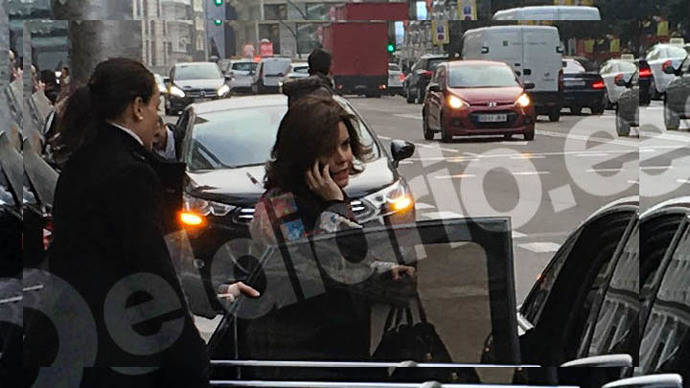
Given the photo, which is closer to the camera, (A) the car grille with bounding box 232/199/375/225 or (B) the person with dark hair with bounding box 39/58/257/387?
(B) the person with dark hair with bounding box 39/58/257/387

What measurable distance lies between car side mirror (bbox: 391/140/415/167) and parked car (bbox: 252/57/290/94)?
0.37 m

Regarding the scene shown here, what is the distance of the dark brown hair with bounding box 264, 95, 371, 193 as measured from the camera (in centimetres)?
328

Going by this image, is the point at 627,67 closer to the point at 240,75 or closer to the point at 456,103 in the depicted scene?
the point at 456,103

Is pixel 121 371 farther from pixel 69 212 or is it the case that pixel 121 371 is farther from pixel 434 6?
pixel 434 6

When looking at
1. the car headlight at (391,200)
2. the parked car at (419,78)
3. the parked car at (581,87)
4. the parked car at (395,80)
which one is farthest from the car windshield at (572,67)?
the car headlight at (391,200)

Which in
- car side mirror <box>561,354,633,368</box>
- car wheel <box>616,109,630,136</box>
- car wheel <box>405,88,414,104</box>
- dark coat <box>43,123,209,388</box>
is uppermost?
car wheel <box>405,88,414,104</box>

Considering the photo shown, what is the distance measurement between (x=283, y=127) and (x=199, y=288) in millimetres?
488

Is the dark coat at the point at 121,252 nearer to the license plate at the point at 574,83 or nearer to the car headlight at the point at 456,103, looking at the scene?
the car headlight at the point at 456,103

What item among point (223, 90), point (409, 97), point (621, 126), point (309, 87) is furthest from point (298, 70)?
point (621, 126)

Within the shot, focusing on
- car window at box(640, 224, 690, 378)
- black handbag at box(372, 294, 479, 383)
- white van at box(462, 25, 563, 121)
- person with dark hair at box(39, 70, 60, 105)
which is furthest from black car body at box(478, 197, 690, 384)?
person with dark hair at box(39, 70, 60, 105)

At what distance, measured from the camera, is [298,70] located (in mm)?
3584

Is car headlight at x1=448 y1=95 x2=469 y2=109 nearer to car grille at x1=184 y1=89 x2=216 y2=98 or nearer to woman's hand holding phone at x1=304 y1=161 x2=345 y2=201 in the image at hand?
woman's hand holding phone at x1=304 y1=161 x2=345 y2=201

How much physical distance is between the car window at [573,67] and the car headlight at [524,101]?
15 cm

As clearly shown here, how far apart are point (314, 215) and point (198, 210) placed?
1.09ft
